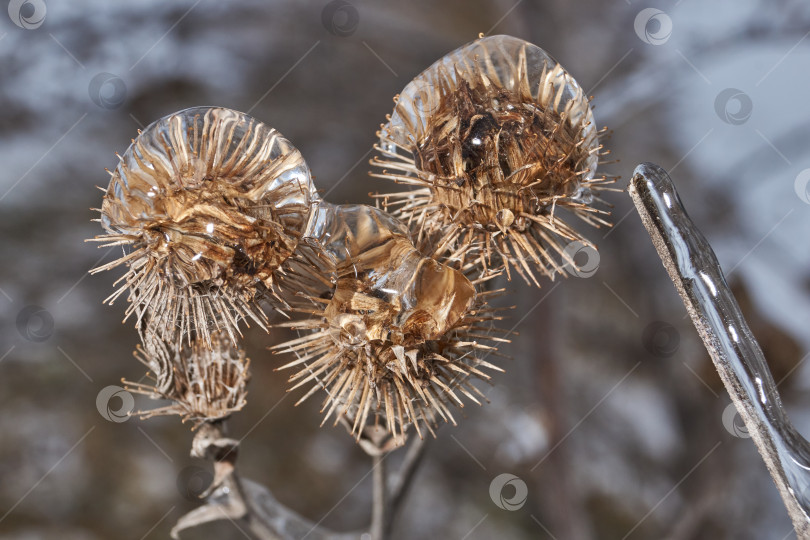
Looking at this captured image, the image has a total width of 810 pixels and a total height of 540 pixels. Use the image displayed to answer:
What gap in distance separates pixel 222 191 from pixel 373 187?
1.98 metres

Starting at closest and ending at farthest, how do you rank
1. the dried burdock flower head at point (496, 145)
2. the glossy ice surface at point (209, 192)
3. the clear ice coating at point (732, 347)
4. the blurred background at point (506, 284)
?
the clear ice coating at point (732, 347)
the glossy ice surface at point (209, 192)
the dried burdock flower head at point (496, 145)
the blurred background at point (506, 284)

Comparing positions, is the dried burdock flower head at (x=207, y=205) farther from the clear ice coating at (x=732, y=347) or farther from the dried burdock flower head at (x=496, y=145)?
the clear ice coating at (x=732, y=347)

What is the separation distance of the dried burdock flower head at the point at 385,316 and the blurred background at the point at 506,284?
61.2 inches

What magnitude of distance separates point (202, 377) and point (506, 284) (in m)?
1.66

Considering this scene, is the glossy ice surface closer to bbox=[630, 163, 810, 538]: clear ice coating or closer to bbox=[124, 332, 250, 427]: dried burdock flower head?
bbox=[124, 332, 250, 427]: dried burdock flower head

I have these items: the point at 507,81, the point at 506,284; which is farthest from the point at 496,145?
the point at 506,284

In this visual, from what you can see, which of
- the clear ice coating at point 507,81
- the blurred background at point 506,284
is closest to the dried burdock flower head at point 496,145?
the clear ice coating at point 507,81

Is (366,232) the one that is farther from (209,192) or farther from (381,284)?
(209,192)

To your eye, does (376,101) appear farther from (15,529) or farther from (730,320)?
(730,320)

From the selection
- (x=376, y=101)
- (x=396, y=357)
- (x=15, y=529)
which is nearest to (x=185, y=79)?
(x=376, y=101)

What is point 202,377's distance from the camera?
0.95 m

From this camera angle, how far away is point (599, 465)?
2.85m

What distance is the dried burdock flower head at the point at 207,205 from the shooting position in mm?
707

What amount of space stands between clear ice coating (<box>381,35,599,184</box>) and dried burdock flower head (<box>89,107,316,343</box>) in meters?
0.19
